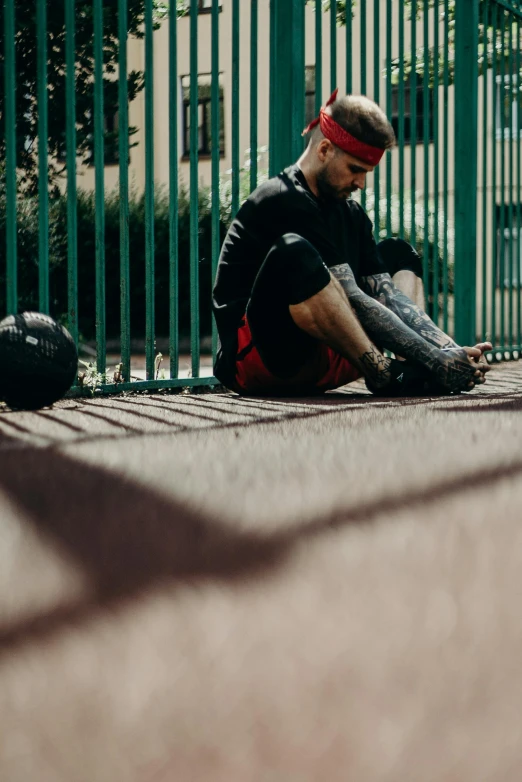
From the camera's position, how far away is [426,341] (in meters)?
4.00

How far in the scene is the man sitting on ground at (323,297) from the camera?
3869mm

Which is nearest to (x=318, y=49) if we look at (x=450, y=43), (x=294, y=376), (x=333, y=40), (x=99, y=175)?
(x=333, y=40)

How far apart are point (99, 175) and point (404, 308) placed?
1373mm

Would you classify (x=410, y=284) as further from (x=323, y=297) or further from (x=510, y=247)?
(x=510, y=247)

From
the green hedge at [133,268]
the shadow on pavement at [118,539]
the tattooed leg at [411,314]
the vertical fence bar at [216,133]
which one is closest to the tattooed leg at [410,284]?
the tattooed leg at [411,314]

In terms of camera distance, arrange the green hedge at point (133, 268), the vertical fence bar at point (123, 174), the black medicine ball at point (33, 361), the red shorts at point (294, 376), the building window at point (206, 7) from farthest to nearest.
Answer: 1. the green hedge at point (133, 268)
2. the building window at point (206, 7)
3. the vertical fence bar at point (123, 174)
4. the red shorts at point (294, 376)
5. the black medicine ball at point (33, 361)

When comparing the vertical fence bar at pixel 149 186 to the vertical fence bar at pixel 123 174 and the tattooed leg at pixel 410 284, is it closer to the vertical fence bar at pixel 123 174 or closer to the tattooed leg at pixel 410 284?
the vertical fence bar at pixel 123 174

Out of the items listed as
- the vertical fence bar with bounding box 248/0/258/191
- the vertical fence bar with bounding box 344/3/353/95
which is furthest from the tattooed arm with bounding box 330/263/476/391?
the vertical fence bar with bounding box 344/3/353/95

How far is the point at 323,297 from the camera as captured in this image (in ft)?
12.5

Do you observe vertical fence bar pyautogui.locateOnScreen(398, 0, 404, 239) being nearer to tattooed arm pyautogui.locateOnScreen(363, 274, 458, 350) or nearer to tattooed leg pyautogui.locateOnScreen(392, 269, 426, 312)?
tattooed leg pyautogui.locateOnScreen(392, 269, 426, 312)

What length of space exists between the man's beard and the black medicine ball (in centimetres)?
116

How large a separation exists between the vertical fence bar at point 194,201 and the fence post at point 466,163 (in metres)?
2.42

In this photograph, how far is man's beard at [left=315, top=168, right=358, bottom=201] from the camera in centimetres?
407

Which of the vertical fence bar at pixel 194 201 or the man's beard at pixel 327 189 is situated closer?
the man's beard at pixel 327 189
